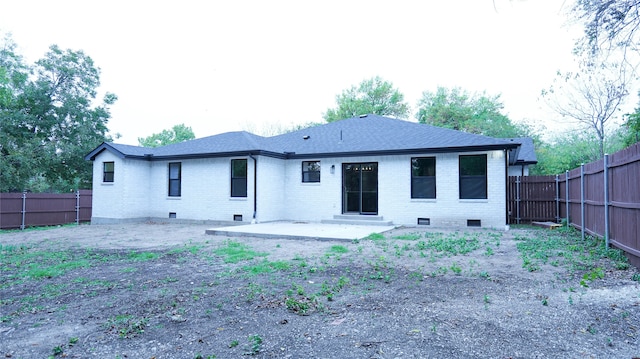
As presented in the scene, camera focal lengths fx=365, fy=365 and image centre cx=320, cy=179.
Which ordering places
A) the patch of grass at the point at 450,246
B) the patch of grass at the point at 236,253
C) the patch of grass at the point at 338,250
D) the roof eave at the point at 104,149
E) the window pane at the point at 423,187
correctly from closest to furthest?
the patch of grass at the point at 236,253 → the patch of grass at the point at 450,246 → the patch of grass at the point at 338,250 → the window pane at the point at 423,187 → the roof eave at the point at 104,149

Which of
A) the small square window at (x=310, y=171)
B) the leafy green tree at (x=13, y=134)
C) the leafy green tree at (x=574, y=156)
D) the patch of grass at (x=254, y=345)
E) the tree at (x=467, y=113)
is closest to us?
the patch of grass at (x=254, y=345)

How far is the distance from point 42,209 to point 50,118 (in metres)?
12.6

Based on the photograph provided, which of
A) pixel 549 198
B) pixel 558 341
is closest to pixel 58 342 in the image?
pixel 558 341

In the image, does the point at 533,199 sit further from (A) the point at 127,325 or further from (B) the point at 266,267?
(A) the point at 127,325

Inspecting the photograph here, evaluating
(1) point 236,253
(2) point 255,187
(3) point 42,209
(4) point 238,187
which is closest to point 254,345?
(1) point 236,253

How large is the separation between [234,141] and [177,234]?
5.74 meters

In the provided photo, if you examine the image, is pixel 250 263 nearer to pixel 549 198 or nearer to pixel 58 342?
pixel 58 342

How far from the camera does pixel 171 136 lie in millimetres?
50906

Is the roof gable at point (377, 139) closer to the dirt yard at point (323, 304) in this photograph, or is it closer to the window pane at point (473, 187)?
the window pane at point (473, 187)

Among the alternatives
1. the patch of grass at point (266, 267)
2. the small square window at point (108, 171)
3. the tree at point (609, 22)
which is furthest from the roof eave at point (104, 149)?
the tree at point (609, 22)

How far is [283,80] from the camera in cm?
3794

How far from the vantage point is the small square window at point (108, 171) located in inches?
648

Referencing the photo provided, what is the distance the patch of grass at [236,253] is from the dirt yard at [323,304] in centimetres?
7

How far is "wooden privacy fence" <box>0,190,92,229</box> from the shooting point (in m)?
14.7
